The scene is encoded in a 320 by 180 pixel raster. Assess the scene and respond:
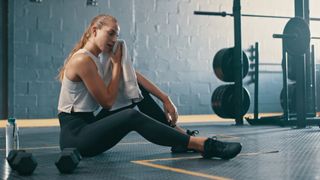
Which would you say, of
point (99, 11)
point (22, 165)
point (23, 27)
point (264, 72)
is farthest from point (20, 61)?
point (22, 165)

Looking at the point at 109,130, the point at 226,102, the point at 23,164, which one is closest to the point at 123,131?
the point at 109,130

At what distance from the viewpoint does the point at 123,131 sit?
7.67 feet

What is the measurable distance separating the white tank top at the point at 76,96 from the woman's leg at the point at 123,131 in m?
0.13

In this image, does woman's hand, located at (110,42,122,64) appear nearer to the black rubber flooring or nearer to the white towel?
the white towel

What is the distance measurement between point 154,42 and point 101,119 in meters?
5.23

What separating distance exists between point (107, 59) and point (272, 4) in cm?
675

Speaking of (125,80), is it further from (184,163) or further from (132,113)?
(184,163)

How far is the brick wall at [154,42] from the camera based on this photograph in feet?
22.0

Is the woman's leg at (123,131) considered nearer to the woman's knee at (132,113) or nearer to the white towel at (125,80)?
the woman's knee at (132,113)

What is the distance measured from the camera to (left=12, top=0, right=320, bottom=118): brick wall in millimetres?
6719

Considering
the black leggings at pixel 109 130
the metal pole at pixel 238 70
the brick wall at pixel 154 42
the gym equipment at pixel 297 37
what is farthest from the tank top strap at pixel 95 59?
the brick wall at pixel 154 42

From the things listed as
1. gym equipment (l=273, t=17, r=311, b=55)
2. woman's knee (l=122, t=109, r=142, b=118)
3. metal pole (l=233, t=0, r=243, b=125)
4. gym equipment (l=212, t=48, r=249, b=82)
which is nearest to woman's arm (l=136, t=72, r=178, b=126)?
woman's knee (l=122, t=109, r=142, b=118)

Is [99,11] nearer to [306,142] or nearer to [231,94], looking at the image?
[231,94]

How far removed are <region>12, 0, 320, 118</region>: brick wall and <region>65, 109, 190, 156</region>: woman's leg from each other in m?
4.53
